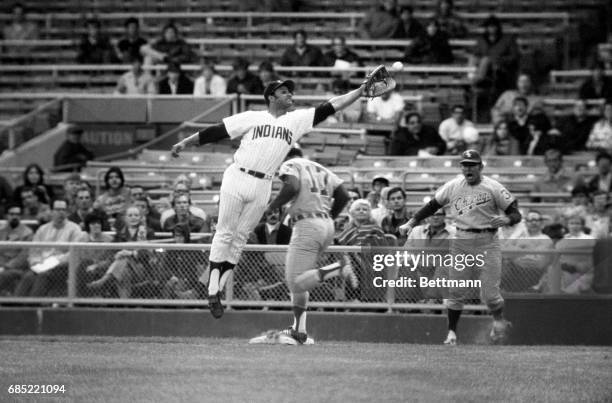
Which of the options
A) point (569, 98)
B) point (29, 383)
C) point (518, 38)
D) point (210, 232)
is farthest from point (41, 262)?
point (518, 38)

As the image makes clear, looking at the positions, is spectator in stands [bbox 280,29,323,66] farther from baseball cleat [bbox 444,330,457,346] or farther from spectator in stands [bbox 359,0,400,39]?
baseball cleat [bbox 444,330,457,346]

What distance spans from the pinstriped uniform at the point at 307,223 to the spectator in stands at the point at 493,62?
8.80m

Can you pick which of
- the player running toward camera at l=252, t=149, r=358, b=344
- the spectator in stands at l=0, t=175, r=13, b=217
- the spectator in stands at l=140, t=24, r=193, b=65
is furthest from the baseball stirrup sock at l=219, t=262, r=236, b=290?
the spectator in stands at l=140, t=24, r=193, b=65

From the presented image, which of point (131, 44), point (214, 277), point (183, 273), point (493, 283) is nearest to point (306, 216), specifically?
point (214, 277)

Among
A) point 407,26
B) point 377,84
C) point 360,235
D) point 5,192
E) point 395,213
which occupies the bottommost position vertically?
point 5,192

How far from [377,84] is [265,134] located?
1.12 metres

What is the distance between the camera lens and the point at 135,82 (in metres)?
21.4

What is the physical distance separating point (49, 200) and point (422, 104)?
6.19 meters

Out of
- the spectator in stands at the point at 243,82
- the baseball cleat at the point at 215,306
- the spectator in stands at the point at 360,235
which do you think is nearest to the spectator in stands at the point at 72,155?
the spectator in stands at the point at 243,82

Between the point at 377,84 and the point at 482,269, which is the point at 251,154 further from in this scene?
the point at 482,269

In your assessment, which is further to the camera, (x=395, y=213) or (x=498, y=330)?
(x=395, y=213)

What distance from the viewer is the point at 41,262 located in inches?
580

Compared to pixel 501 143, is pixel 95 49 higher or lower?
higher

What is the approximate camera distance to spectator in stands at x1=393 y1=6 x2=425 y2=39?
72.2 feet
